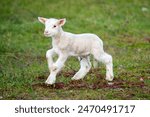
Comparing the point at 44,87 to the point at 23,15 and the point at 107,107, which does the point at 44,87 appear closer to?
the point at 107,107

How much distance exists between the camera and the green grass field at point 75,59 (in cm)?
1508

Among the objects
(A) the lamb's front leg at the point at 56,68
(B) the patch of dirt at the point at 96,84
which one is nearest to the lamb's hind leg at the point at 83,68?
(B) the patch of dirt at the point at 96,84

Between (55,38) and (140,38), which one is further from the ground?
(55,38)

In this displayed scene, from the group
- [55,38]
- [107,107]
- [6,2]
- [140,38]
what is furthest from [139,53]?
[6,2]

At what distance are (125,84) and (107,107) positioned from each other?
2.70 meters

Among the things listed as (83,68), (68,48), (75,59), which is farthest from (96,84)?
(75,59)

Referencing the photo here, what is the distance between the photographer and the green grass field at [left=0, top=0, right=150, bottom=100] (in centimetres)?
1508

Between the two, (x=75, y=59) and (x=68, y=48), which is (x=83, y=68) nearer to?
(x=68, y=48)

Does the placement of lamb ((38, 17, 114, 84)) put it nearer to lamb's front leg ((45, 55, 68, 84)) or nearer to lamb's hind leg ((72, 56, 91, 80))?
lamb's front leg ((45, 55, 68, 84))

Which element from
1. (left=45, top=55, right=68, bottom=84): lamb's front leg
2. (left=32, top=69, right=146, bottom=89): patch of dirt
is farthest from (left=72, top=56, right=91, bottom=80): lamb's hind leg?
(left=45, top=55, right=68, bottom=84): lamb's front leg

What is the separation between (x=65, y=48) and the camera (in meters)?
15.2

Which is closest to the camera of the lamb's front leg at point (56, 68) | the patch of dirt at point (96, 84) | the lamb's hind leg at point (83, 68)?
the lamb's front leg at point (56, 68)

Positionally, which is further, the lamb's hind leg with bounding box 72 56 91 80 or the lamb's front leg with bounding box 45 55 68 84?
the lamb's hind leg with bounding box 72 56 91 80

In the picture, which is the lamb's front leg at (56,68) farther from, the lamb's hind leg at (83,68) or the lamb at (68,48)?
the lamb's hind leg at (83,68)
